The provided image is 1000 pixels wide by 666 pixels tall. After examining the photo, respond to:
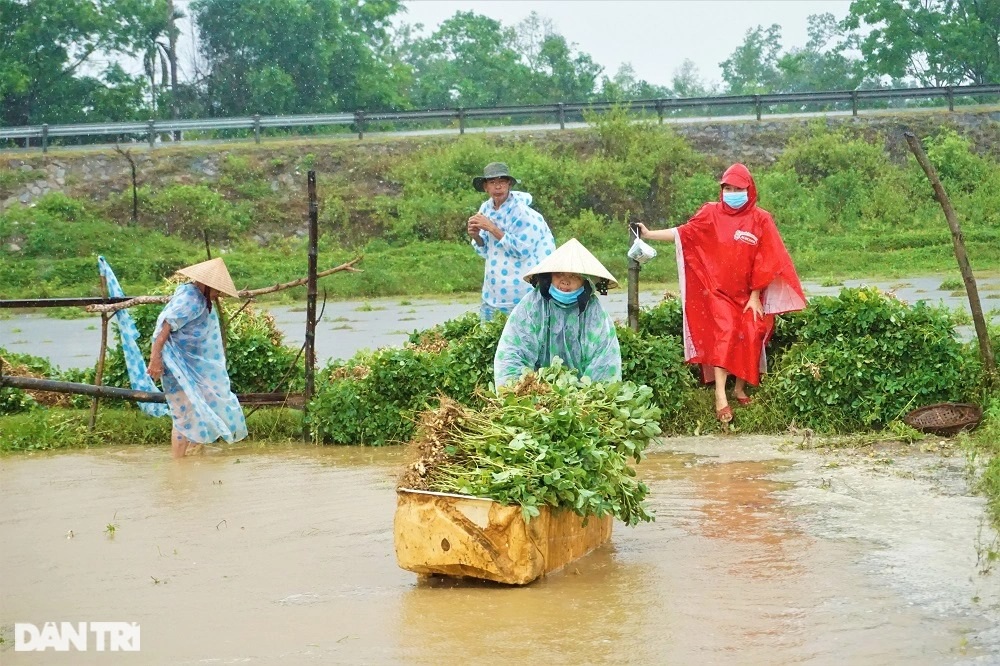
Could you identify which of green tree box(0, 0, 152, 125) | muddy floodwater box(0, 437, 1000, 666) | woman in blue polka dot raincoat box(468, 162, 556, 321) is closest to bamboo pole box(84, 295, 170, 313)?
muddy floodwater box(0, 437, 1000, 666)

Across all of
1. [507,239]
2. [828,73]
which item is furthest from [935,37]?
[507,239]

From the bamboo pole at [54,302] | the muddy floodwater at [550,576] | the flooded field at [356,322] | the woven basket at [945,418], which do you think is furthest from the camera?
the flooded field at [356,322]

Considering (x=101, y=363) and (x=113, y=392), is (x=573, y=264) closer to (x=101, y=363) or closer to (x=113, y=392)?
(x=113, y=392)

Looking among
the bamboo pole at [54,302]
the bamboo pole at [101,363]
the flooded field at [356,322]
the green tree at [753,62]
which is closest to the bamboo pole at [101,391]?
the bamboo pole at [101,363]

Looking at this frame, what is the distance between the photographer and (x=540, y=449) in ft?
21.6

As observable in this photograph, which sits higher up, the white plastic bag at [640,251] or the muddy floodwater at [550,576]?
the white plastic bag at [640,251]

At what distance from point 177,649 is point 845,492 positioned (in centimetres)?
428

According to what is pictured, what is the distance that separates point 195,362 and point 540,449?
477 centimetres

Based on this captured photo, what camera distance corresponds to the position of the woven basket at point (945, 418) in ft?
32.4

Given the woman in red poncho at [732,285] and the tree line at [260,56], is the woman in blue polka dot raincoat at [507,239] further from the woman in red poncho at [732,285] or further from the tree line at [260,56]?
the tree line at [260,56]

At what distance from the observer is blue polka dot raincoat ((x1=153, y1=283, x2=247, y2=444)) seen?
10.4m

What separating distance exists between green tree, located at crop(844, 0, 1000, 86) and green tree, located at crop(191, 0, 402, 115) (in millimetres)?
13839

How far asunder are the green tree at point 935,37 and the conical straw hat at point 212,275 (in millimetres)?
33027

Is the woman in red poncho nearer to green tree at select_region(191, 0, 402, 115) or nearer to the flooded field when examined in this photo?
the flooded field
